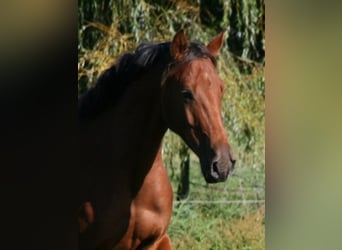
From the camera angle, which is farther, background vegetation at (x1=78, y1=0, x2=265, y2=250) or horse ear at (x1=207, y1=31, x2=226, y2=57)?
horse ear at (x1=207, y1=31, x2=226, y2=57)

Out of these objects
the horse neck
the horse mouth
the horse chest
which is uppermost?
the horse neck

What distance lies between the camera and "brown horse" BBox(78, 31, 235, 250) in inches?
106

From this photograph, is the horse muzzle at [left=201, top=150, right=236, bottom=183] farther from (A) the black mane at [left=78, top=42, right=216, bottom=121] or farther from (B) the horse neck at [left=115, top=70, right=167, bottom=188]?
(A) the black mane at [left=78, top=42, right=216, bottom=121]

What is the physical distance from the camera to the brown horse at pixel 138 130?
2.69 metres

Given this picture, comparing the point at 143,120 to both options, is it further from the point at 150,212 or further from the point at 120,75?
the point at 150,212

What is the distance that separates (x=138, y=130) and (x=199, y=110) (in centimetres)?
25

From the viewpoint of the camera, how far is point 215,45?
278cm

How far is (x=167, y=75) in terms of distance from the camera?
2693 mm

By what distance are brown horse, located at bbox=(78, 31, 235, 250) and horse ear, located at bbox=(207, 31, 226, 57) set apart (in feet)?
0.14

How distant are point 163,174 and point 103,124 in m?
0.31

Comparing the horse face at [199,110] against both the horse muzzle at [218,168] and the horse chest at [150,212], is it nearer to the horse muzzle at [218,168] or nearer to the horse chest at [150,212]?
the horse muzzle at [218,168]

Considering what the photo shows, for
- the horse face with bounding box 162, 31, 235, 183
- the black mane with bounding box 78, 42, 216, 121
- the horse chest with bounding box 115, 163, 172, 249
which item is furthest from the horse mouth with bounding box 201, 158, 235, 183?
the black mane with bounding box 78, 42, 216, 121

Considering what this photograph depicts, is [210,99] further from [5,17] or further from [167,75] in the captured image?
[5,17]

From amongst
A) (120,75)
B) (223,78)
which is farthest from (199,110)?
(120,75)
